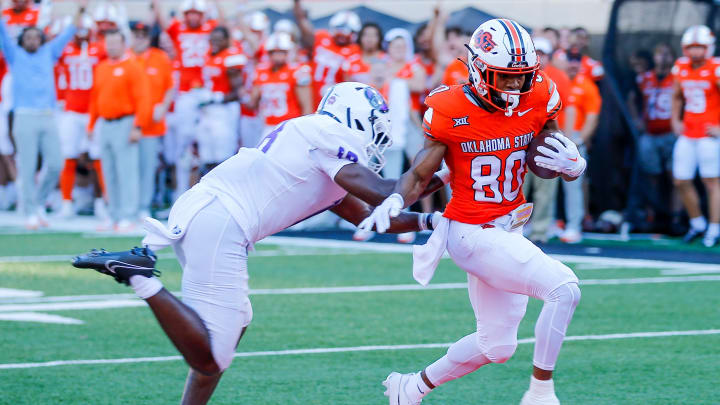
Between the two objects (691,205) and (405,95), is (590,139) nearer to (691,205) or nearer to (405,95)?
Answer: (691,205)

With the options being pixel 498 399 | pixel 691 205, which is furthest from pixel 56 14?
pixel 498 399

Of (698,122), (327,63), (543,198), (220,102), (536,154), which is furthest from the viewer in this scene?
(327,63)

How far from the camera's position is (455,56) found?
12.9 m

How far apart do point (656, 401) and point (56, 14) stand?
16.5 meters

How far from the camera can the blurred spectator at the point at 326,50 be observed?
1340cm

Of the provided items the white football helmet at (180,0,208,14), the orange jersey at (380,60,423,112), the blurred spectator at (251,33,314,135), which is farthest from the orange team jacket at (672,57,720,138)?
the white football helmet at (180,0,208,14)


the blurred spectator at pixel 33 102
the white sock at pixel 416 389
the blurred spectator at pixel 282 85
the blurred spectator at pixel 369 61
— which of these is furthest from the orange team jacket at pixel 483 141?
the blurred spectator at pixel 33 102

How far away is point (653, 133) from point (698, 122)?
1199 mm

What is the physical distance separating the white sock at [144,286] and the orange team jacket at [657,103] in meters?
9.24

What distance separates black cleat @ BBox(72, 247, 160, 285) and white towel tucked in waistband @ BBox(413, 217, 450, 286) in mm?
1308

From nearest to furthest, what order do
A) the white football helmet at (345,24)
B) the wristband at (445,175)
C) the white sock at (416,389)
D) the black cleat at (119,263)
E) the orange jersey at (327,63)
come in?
the black cleat at (119,263), the white sock at (416,389), the wristband at (445,175), the orange jersey at (327,63), the white football helmet at (345,24)

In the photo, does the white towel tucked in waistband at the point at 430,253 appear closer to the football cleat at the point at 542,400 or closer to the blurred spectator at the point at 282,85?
the football cleat at the point at 542,400

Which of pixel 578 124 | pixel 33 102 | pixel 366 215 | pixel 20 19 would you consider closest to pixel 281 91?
pixel 33 102

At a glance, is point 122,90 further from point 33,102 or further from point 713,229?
point 713,229
